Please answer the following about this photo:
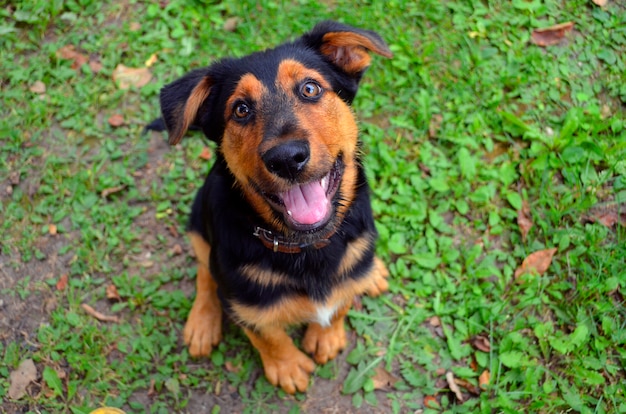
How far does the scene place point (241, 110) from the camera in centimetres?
315

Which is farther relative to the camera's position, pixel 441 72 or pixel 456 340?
pixel 441 72

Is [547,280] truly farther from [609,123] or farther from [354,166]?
[354,166]

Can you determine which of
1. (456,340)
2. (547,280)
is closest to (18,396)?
(456,340)

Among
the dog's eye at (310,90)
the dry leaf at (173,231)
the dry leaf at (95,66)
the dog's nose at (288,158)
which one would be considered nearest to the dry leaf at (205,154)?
the dry leaf at (173,231)

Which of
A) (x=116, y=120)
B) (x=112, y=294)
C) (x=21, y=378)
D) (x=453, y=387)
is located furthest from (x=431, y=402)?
(x=116, y=120)

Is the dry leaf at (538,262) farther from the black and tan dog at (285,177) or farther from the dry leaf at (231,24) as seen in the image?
the dry leaf at (231,24)

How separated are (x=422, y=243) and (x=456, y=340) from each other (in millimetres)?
855

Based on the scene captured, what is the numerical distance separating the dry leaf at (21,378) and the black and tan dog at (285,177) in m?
1.78

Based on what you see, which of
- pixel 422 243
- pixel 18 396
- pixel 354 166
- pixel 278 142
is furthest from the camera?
pixel 422 243

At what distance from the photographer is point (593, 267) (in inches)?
165

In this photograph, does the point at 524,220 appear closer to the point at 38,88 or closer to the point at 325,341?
the point at 325,341

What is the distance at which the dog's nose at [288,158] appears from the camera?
270 cm

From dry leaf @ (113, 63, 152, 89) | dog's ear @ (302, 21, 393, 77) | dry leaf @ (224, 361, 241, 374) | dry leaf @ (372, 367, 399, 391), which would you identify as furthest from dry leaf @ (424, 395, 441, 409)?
dry leaf @ (113, 63, 152, 89)

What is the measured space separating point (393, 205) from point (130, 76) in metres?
3.03
